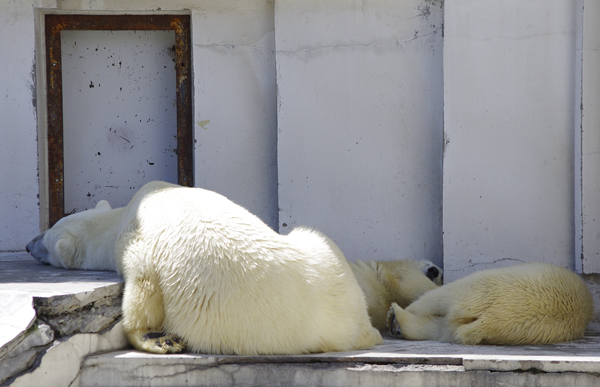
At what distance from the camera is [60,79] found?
5.38 m

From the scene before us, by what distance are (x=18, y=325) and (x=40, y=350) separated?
0.15 m

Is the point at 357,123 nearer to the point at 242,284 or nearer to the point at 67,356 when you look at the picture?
the point at 242,284

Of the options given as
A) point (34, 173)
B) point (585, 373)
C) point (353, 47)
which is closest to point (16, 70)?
point (34, 173)

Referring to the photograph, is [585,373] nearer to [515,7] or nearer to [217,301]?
[217,301]

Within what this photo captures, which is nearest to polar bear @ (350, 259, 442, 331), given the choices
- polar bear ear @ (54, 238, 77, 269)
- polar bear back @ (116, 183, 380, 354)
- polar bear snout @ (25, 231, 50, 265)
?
polar bear back @ (116, 183, 380, 354)

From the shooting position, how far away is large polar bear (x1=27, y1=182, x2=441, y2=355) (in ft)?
8.74

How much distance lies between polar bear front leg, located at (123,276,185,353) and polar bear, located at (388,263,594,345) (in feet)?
4.99

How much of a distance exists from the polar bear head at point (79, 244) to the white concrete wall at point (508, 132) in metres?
2.67

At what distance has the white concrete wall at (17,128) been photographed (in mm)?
5039

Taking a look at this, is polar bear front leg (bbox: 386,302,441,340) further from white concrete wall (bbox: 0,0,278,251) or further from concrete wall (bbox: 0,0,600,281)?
white concrete wall (bbox: 0,0,278,251)

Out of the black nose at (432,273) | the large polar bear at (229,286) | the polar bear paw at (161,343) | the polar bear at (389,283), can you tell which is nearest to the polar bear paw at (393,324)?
the polar bear at (389,283)

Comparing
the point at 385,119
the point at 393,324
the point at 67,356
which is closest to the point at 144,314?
the point at 67,356

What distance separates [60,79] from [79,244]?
213 cm

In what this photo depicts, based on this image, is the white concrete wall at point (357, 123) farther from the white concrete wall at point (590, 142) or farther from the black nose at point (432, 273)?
the white concrete wall at point (590, 142)
